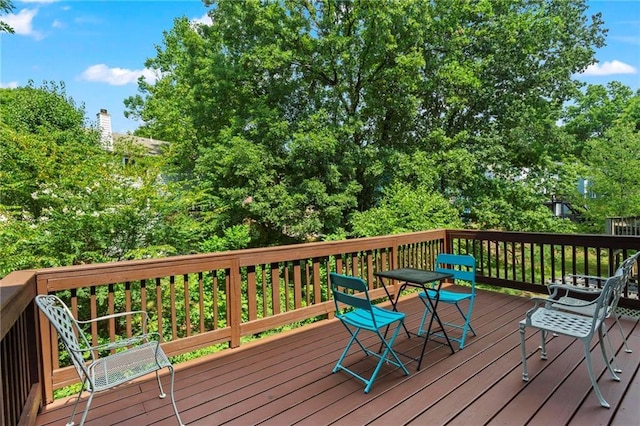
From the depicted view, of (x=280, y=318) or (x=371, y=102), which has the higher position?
(x=371, y=102)

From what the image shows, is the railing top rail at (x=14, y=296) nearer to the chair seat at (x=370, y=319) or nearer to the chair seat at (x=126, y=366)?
the chair seat at (x=126, y=366)

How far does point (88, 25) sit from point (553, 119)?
42.3 ft

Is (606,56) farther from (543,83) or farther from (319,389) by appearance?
(319,389)

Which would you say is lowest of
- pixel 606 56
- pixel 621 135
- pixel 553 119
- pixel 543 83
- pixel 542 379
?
pixel 542 379

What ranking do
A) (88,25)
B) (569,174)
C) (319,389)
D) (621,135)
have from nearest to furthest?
(319,389)
(88,25)
(621,135)
(569,174)

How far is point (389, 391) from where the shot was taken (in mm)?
2420

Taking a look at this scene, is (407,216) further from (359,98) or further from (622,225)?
(622,225)

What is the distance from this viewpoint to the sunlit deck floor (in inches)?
83.6

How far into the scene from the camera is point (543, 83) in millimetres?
11633

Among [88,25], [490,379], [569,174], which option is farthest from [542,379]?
[569,174]

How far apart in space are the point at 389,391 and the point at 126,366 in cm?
168

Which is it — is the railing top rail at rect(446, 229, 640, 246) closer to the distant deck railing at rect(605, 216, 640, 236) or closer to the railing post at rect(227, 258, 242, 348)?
the railing post at rect(227, 258, 242, 348)

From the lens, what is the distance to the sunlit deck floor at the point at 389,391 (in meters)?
2.12

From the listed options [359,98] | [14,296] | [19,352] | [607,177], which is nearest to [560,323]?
[14,296]
